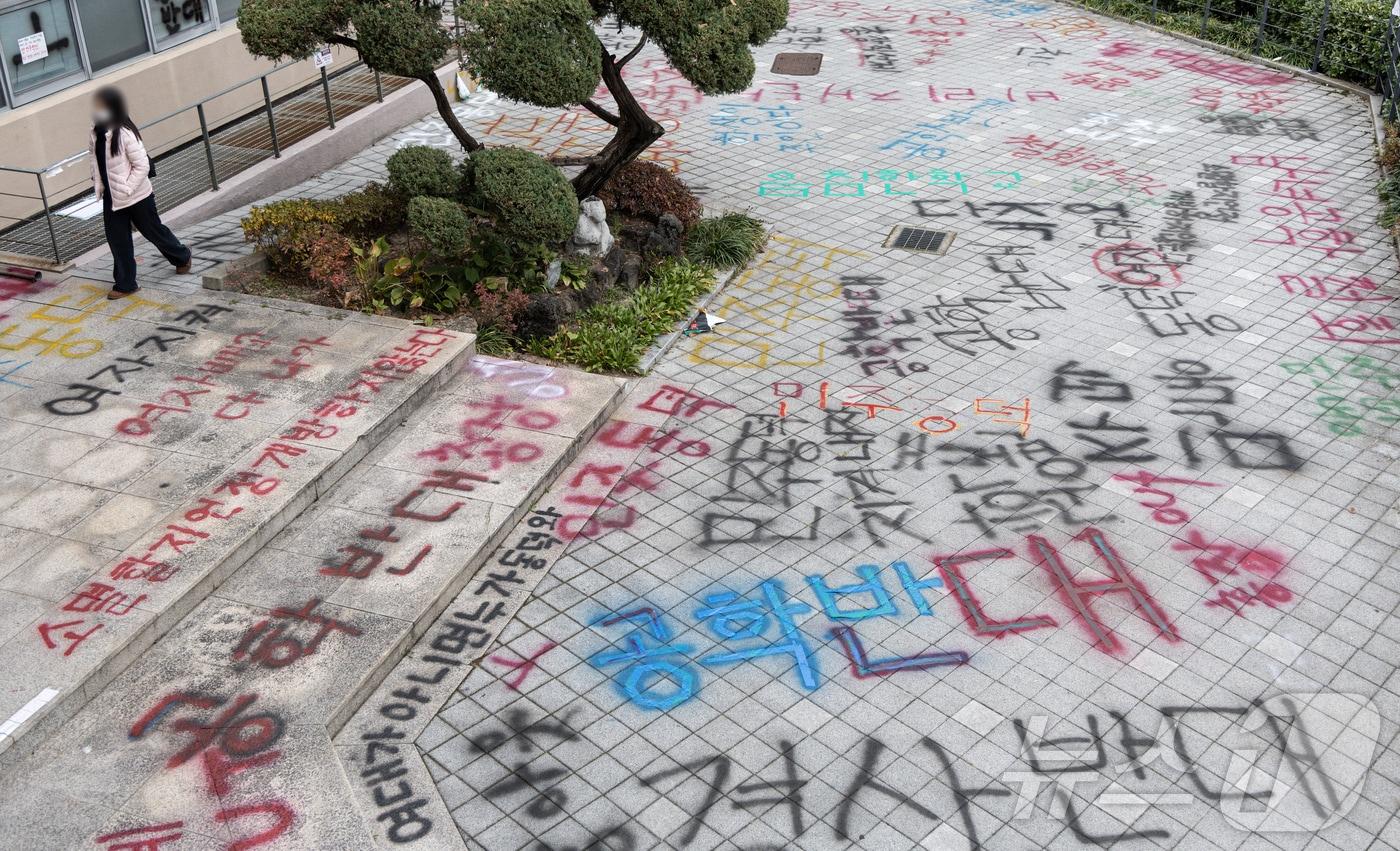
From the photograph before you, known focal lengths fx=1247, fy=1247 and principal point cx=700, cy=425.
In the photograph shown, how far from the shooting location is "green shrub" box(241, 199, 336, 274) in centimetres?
1025

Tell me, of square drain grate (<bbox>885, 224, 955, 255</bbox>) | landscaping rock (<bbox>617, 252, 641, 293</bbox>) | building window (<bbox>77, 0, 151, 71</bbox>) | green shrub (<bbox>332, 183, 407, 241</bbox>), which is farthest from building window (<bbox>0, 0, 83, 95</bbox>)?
square drain grate (<bbox>885, 224, 955, 255</bbox>)

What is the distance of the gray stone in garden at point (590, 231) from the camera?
1077 cm

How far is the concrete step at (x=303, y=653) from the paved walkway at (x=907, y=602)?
1.0 inches

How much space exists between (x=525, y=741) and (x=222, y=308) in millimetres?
5099

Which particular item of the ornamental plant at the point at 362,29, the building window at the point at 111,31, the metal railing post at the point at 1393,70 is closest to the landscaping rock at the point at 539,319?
the ornamental plant at the point at 362,29

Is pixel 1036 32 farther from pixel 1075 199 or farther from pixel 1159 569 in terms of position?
pixel 1159 569

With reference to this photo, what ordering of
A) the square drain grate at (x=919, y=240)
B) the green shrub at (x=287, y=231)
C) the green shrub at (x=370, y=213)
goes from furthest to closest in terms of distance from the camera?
the square drain grate at (x=919, y=240)
the green shrub at (x=370, y=213)
the green shrub at (x=287, y=231)

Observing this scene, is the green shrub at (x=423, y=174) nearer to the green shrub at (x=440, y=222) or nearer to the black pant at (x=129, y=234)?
the green shrub at (x=440, y=222)

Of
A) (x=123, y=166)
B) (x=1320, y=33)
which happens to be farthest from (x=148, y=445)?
(x=1320, y=33)

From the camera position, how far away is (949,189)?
13.6 m

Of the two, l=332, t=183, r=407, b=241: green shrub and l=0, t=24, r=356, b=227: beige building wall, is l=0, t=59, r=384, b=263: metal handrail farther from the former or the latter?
l=332, t=183, r=407, b=241: green shrub

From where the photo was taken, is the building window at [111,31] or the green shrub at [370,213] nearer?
the green shrub at [370,213]

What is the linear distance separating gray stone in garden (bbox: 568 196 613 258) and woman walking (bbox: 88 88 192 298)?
335 cm

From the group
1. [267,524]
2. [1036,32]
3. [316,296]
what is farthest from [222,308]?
[1036,32]
